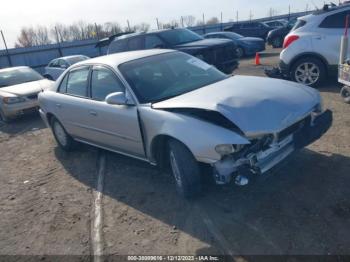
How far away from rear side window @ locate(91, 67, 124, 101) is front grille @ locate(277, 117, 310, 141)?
6.87ft

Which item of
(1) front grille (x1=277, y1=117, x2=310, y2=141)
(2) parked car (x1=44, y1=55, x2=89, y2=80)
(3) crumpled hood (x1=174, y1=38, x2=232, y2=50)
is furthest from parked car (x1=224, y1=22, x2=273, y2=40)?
(1) front grille (x1=277, y1=117, x2=310, y2=141)

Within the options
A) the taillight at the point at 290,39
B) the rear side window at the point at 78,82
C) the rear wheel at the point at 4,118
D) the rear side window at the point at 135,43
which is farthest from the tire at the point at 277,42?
the rear side window at the point at 78,82

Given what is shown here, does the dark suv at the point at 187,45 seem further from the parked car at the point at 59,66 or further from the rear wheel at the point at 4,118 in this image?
the rear wheel at the point at 4,118

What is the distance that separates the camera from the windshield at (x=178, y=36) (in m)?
10.4

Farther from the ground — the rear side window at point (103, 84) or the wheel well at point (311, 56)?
the rear side window at point (103, 84)

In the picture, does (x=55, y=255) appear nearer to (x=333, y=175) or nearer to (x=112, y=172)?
(x=112, y=172)

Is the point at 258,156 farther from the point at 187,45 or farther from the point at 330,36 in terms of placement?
the point at 187,45

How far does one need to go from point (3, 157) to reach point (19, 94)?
2.89 metres

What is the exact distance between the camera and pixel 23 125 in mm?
9148

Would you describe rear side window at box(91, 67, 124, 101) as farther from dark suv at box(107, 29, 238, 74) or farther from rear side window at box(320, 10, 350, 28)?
rear side window at box(320, 10, 350, 28)

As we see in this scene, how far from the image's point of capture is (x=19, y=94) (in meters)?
9.16

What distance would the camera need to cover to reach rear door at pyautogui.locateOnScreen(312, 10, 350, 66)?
7.27 metres

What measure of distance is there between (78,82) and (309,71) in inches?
205

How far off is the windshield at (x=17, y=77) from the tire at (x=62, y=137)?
491 centimetres
